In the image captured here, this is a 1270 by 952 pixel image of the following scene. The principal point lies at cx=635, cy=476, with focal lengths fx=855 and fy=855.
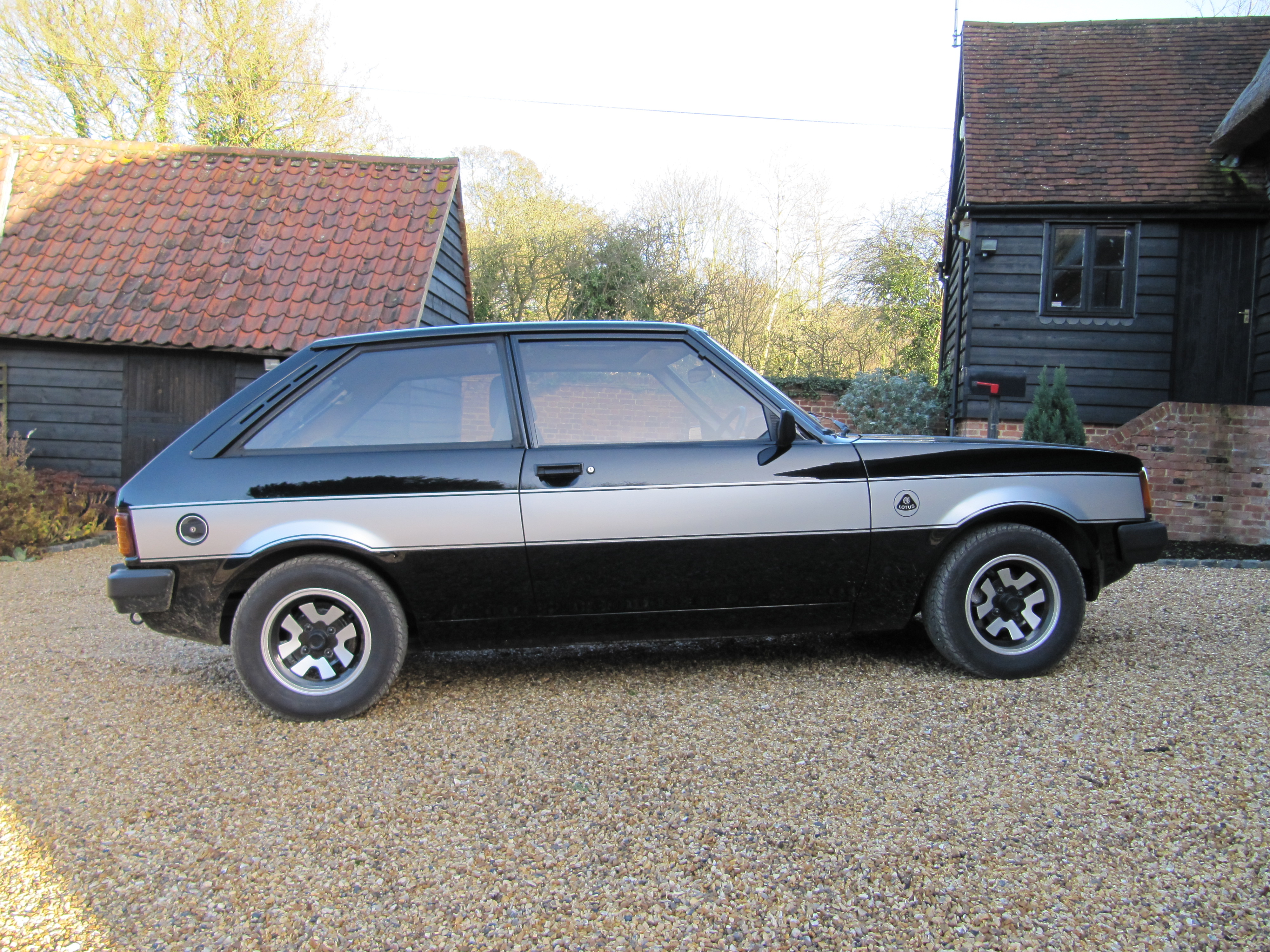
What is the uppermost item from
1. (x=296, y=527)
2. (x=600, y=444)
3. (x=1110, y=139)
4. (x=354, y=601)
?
(x=1110, y=139)

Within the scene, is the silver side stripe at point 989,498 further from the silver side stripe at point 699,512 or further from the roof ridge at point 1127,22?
the roof ridge at point 1127,22

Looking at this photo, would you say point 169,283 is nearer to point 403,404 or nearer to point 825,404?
point 403,404

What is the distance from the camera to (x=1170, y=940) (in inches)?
74.5

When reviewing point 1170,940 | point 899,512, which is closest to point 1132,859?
point 1170,940

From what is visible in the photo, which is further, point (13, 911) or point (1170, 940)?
point (13, 911)

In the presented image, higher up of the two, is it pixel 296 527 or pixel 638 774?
pixel 296 527

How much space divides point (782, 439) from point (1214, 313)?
10.4m

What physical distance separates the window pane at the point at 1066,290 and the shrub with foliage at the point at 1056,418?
84.8 inches

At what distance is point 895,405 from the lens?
1285cm

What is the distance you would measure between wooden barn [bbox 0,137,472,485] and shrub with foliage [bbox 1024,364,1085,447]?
733cm

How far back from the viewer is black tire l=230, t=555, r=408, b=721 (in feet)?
11.0

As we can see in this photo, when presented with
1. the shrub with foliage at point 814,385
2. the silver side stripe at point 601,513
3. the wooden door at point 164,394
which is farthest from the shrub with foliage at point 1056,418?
the wooden door at point 164,394

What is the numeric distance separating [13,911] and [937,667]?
3.46m

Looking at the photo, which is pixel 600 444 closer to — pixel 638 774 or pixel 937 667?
pixel 638 774
